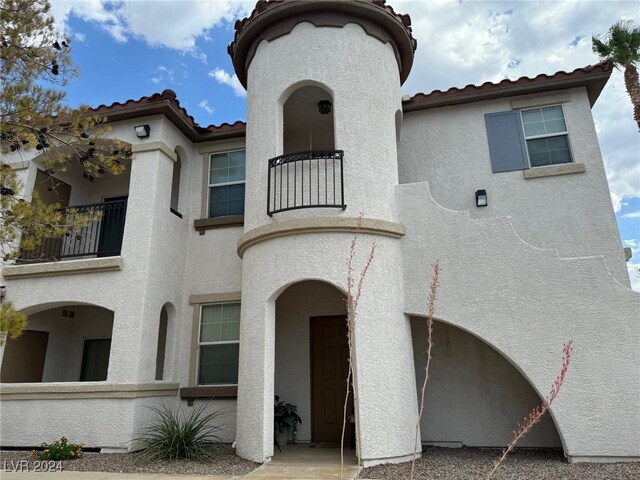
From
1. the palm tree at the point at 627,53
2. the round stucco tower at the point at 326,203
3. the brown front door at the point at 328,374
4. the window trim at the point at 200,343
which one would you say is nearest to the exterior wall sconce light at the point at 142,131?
the round stucco tower at the point at 326,203

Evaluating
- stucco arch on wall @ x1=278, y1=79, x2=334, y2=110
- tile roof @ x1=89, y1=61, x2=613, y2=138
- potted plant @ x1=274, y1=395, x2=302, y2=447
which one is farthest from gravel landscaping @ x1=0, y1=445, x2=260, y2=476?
tile roof @ x1=89, y1=61, x2=613, y2=138

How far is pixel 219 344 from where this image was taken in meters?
10.3

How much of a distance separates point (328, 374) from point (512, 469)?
415 cm

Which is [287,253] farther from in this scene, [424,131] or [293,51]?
[424,131]

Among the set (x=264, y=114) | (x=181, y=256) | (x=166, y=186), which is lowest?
(x=181, y=256)

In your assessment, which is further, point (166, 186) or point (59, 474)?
point (166, 186)

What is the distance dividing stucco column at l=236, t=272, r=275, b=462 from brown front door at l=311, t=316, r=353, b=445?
2242mm

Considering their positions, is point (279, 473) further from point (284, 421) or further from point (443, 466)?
point (443, 466)

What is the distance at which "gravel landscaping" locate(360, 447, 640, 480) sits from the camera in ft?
20.2

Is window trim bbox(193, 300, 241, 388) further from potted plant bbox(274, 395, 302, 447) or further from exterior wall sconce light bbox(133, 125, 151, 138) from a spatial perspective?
exterior wall sconce light bbox(133, 125, 151, 138)

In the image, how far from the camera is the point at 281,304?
10461 mm

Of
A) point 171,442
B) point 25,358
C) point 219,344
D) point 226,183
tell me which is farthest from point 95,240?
point 171,442

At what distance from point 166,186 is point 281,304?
3.91 metres

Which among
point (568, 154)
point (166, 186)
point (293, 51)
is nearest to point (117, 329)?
point (166, 186)
